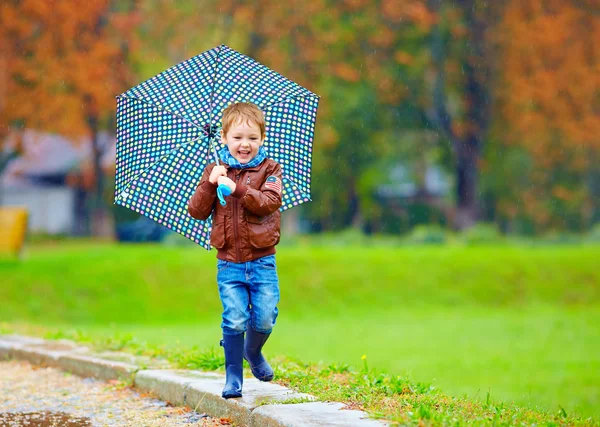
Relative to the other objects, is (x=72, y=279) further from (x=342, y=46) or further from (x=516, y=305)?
(x=342, y=46)

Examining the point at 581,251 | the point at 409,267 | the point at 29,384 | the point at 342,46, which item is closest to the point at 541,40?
the point at 342,46

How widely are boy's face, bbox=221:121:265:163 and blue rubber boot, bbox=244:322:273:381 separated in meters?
1.08

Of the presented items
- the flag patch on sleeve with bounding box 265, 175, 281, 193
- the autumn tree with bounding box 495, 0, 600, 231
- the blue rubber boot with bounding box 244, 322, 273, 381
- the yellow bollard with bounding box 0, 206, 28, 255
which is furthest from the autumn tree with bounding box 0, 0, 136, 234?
the flag patch on sleeve with bounding box 265, 175, 281, 193

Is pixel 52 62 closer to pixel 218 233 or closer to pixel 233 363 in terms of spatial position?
pixel 218 233

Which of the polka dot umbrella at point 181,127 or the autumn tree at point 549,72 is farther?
the autumn tree at point 549,72

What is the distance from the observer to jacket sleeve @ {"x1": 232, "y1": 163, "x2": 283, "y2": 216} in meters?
5.14

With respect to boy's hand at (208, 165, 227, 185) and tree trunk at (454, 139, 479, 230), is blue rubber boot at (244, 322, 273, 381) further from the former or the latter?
tree trunk at (454, 139, 479, 230)

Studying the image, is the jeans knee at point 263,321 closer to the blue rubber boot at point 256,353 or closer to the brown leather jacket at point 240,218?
the blue rubber boot at point 256,353

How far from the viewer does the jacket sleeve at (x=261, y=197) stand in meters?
5.14

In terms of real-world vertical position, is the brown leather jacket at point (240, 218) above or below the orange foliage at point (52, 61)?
below

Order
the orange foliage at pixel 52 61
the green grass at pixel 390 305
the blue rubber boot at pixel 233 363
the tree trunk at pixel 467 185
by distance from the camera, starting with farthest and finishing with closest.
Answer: the tree trunk at pixel 467 185 → the orange foliage at pixel 52 61 → the green grass at pixel 390 305 → the blue rubber boot at pixel 233 363

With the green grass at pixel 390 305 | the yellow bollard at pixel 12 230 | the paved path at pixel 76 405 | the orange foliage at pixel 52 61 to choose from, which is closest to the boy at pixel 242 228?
the paved path at pixel 76 405

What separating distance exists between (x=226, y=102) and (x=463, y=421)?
2.61 m

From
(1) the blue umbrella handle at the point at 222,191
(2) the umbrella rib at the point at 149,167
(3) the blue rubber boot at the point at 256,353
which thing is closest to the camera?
(1) the blue umbrella handle at the point at 222,191
